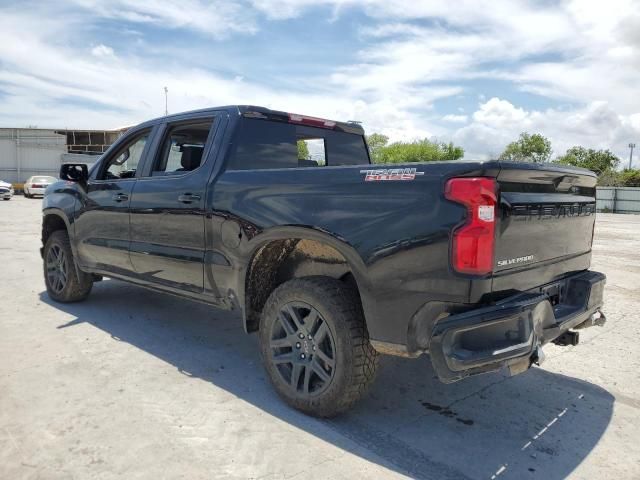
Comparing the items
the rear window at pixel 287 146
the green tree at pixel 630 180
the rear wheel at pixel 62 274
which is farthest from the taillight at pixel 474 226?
the green tree at pixel 630 180

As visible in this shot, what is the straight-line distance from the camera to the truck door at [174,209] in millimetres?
3941

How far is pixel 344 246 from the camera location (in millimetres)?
2975

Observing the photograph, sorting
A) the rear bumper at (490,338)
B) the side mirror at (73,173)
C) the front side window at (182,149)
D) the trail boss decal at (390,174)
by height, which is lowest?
the rear bumper at (490,338)

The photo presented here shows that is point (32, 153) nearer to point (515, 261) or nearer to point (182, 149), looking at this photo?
point (182, 149)

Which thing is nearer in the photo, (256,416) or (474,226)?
(474,226)

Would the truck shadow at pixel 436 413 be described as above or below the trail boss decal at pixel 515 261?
below

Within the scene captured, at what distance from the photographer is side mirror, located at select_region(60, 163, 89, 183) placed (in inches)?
208

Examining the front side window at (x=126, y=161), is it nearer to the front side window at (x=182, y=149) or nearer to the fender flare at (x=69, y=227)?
the front side window at (x=182, y=149)

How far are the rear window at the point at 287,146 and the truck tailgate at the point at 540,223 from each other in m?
1.98

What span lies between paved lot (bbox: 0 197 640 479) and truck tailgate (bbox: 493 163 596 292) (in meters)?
0.95

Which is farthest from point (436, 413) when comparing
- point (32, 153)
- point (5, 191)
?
point (32, 153)

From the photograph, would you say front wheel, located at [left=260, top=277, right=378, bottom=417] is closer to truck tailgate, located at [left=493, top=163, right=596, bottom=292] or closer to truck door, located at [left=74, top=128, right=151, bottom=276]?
truck tailgate, located at [left=493, top=163, right=596, bottom=292]

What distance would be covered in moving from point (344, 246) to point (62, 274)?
4.16m

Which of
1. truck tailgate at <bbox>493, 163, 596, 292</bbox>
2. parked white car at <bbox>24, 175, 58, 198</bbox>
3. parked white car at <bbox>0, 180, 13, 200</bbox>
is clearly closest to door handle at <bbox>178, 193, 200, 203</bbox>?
truck tailgate at <bbox>493, 163, 596, 292</bbox>
